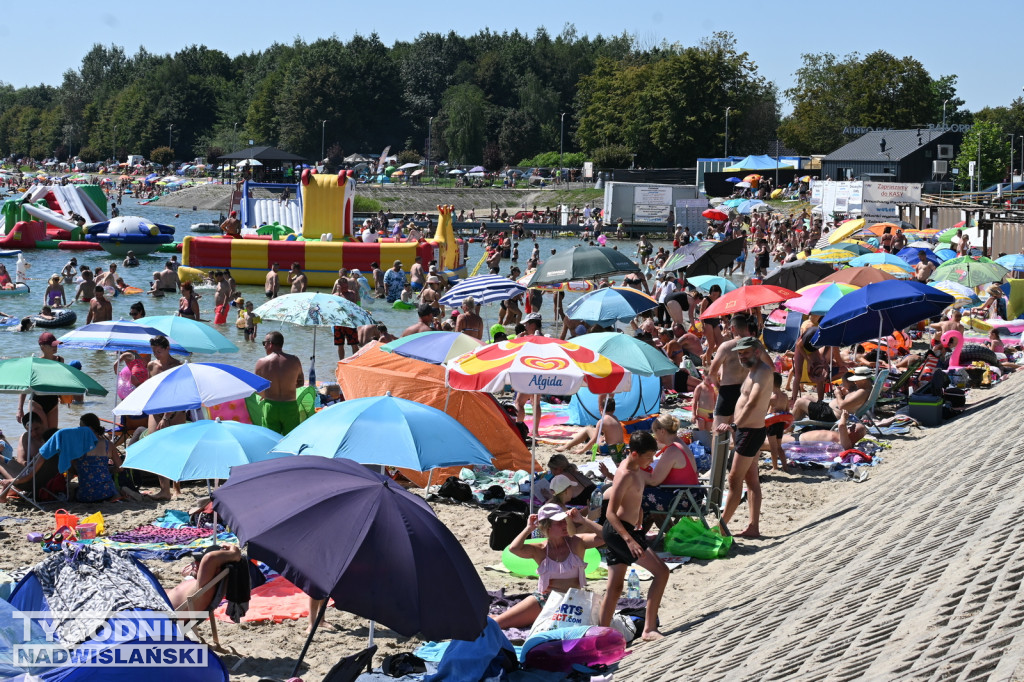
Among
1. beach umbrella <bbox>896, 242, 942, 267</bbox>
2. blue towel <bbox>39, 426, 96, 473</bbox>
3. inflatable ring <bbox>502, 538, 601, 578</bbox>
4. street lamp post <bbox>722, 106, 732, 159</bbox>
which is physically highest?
street lamp post <bbox>722, 106, 732, 159</bbox>

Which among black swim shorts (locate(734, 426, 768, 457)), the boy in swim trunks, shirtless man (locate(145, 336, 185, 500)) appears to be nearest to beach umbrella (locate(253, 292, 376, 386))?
shirtless man (locate(145, 336, 185, 500))

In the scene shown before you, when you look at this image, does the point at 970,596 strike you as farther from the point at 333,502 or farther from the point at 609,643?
the point at 333,502

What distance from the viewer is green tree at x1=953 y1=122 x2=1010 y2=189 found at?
59375 mm

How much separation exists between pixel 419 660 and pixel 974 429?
22.2 ft

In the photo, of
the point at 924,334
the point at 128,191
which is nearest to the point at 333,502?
the point at 924,334

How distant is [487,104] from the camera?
93.7 metres

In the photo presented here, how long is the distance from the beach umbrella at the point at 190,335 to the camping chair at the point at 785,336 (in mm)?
8869

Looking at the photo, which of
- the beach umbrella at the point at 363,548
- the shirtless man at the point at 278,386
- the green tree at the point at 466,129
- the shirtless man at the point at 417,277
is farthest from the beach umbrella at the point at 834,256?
the green tree at the point at 466,129

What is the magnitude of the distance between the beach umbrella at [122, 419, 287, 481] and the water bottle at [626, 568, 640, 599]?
2.52m

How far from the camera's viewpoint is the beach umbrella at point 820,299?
43.3ft

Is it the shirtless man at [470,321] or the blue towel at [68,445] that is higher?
the shirtless man at [470,321]

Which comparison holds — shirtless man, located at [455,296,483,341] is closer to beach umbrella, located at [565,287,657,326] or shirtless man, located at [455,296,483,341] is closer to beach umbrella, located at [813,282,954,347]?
beach umbrella, located at [565,287,657,326]

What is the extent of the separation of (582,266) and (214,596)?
1028 centimetres

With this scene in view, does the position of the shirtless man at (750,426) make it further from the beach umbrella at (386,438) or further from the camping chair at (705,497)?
the beach umbrella at (386,438)
